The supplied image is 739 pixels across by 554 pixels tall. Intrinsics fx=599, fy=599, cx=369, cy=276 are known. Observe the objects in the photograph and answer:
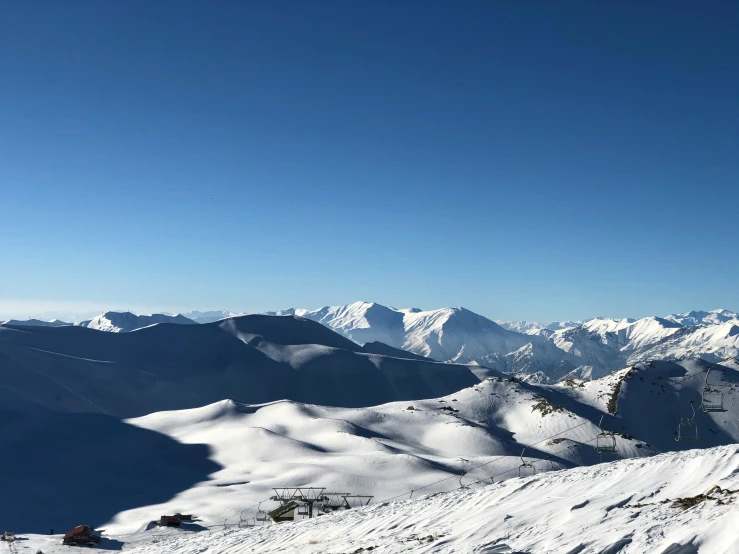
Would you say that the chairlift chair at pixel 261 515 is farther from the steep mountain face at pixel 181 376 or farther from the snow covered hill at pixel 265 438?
the steep mountain face at pixel 181 376

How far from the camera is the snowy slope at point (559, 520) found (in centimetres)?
1312

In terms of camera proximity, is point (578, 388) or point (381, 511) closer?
point (381, 511)

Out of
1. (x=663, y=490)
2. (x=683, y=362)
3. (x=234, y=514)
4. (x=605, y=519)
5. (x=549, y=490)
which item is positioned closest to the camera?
(x=605, y=519)

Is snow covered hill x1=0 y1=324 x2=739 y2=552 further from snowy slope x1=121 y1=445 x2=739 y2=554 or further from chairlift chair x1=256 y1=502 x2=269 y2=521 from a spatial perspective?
snowy slope x1=121 y1=445 x2=739 y2=554

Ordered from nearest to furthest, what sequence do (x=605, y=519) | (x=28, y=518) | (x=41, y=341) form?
1. (x=605, y=519)
2. (x=28, y=518)
3. (x=41, y=341)

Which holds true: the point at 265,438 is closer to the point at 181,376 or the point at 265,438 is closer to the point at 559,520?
the point at 559,520

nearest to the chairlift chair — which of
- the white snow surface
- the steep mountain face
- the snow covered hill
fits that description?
the snow covered hill

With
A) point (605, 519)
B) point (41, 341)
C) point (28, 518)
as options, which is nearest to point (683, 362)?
point (28, 518)

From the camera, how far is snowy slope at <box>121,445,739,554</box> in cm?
1312

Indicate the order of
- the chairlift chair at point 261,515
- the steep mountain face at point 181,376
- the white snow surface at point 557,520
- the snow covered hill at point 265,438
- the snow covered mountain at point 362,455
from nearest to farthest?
1. the white snow surface at point 557,520
2. the snow covered mountain at point 362,455
3. the chairlift chair at point 261,515
4. the snow covered hill at point 265,438
5. the steep mountain face at point 181,376

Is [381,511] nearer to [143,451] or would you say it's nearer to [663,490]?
[663,490]

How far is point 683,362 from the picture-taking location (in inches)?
5881

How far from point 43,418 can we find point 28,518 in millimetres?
44004

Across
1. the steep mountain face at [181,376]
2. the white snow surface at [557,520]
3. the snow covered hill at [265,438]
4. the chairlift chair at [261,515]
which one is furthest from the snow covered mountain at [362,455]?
the steep mountain face at [181,376]
